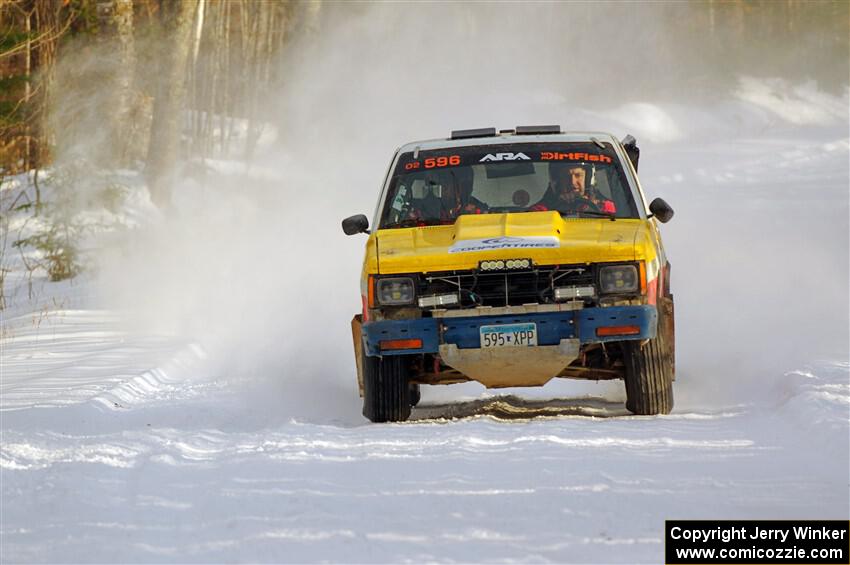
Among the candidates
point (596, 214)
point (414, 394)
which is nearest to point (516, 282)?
point (596, 214)

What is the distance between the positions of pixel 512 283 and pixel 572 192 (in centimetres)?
126

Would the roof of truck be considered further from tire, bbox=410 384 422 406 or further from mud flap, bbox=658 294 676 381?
tire, bbox=410 384 422 406

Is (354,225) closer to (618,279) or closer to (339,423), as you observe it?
(339,423)

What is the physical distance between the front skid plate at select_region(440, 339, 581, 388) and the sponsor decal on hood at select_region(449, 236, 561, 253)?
0.52m

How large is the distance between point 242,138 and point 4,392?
2500 centimetres

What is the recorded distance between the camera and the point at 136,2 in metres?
32.9

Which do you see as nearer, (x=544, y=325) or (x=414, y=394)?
(x=544, y=325)

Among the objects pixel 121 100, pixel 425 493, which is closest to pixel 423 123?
pixel 121 100

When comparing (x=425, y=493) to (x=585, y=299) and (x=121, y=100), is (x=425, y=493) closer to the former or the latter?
(x=585, y=299)

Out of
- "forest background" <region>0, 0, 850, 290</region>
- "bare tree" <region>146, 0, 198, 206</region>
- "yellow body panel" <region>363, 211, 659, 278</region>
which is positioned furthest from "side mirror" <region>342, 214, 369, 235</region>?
"bare tree" <region>146, 0, 198, 206</region>

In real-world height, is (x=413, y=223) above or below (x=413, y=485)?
above

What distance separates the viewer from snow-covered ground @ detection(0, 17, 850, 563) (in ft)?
18.2

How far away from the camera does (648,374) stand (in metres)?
8.39

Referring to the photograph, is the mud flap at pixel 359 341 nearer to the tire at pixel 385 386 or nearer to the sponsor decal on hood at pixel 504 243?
the tire at pixel 385 386
